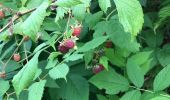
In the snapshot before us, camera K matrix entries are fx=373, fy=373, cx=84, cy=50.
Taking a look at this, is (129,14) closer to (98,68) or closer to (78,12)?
(78,12)

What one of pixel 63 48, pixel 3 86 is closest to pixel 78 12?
pixel 63 48

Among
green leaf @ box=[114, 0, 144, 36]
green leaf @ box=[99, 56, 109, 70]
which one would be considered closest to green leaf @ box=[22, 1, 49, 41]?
green leaf @ box=[114, 0, 144, 36]

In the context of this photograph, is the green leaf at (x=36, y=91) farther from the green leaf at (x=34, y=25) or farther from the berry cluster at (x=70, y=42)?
the green leaf at (x=34, y=25)

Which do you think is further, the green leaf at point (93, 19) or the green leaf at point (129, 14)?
the green leaf at point (93, 19)

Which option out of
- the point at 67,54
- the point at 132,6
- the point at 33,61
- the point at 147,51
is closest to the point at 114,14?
the point at 147,51

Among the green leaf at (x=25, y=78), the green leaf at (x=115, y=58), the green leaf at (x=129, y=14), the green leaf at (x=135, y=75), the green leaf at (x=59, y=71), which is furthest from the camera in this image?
the green leaf at (x=115, y=58)

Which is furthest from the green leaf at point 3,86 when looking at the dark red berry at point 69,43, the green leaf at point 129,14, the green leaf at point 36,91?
the green leaf at point 129,14

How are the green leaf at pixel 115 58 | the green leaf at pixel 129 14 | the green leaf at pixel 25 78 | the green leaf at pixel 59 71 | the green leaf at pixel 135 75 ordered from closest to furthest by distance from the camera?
the green leaf at pixel 129 14 → the green leaf at pixel 25 78 → the green leaf at pixel 59 71 → the green leaf at pixel 135 75 → the green leaf at pixel 115 58
